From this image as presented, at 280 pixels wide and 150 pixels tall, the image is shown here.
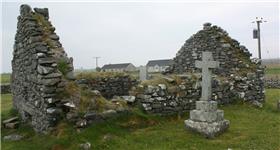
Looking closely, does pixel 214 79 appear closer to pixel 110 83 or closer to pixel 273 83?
pixel 110 83

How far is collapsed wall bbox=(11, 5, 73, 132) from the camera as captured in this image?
1027 centimetres

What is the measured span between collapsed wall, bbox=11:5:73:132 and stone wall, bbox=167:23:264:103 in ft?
24.1

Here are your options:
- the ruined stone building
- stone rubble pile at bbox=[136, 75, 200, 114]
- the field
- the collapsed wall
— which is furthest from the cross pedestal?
the collapsed wall

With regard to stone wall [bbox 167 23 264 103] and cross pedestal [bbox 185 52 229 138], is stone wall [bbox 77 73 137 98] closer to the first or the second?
stone wall [bbox 167 23 264 103]

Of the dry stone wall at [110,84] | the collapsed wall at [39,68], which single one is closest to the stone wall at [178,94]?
the collapsed wall at [39,68]

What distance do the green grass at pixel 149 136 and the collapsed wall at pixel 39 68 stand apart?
672mm

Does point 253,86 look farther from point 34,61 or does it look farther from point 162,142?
point 34,61

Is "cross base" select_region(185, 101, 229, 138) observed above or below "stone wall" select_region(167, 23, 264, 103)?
below

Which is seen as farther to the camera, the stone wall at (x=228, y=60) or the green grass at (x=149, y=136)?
the stone wall at (x=228, y=60)

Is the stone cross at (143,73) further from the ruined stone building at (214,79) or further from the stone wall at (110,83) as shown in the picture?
the ruined stone building at (214,79)

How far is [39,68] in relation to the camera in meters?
10.5

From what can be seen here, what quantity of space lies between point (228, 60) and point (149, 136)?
835 centimetres

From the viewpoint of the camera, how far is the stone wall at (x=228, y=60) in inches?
615

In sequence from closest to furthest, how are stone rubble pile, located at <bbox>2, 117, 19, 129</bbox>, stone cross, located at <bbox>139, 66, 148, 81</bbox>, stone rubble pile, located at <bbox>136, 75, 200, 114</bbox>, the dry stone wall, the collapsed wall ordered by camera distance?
the collapsed wall < stone rubble pile, located at <bbox>136, 75, 200, 114</bbox> < stone rubble pile, located at <bbox>2, 117, 19, 129</bbox> < the dry stone wall < stone cross, located at <bbox>139, 66, 148, 81</bbox>
